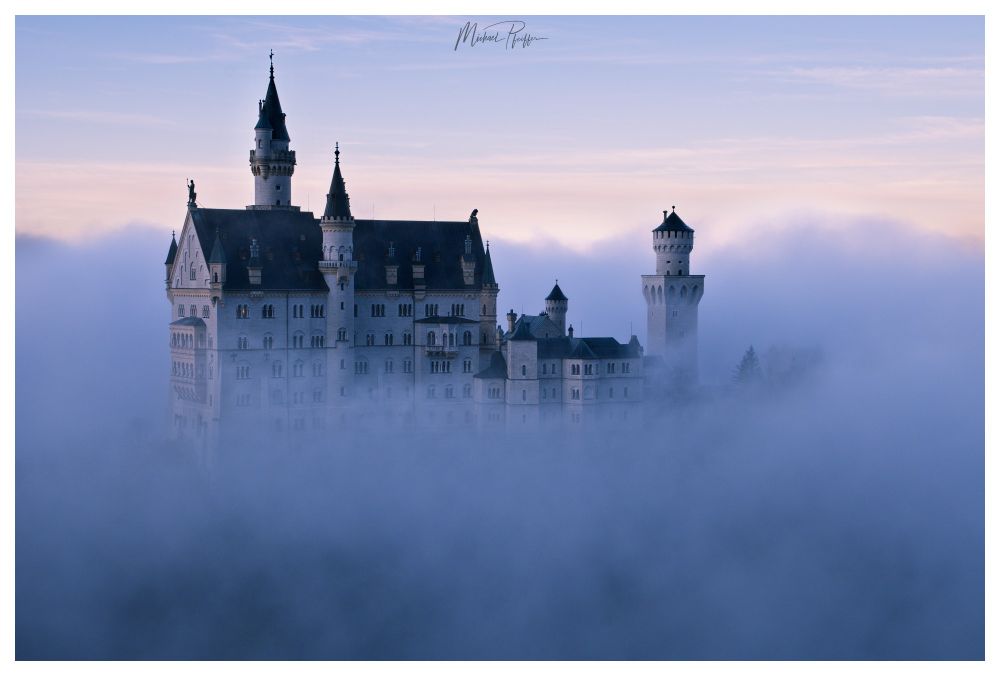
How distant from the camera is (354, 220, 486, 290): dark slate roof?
113 meters

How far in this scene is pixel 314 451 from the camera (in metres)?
110

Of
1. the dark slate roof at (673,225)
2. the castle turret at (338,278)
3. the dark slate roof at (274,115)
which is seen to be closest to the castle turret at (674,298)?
the dark slate roof at (673,225)

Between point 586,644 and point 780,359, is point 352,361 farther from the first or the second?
point 780,359

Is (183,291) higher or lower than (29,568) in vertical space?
higher

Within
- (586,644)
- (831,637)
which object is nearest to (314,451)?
(586,644)

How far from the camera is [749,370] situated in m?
127

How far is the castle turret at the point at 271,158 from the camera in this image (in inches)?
4496

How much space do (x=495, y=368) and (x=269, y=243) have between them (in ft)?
51.0

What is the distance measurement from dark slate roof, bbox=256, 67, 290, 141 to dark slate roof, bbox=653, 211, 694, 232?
978 inches

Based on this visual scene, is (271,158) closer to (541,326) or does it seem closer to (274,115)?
(274,115)

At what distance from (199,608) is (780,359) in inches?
1810

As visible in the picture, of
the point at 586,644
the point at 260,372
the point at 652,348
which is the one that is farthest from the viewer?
the point at 652,348

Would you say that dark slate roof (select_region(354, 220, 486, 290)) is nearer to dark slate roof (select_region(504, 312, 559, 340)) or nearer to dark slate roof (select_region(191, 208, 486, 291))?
dark slate roof (select_region(191, 208, 486, 291))

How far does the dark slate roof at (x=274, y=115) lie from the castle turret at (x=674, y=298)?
983 inches
